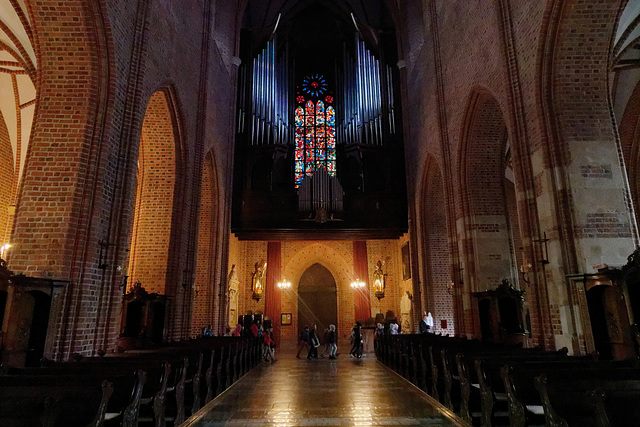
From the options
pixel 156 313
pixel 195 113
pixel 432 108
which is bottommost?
pixel 156 313

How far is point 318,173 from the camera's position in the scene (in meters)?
17.6

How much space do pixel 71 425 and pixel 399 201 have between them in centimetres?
1536

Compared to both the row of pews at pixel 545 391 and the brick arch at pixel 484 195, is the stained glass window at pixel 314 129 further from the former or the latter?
the row of pews at pixel 545 391

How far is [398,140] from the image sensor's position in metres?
18.4

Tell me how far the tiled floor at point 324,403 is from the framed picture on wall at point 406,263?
8534mm

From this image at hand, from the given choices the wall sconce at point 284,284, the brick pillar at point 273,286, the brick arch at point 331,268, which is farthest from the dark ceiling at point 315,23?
the wall sconce at point 284,284

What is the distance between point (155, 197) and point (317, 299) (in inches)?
541

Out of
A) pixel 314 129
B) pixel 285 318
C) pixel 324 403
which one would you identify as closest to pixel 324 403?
pixel 324 403

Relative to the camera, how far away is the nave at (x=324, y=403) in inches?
215

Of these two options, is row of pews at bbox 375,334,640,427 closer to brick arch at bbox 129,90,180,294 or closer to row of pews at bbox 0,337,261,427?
row of pews at bbox 0,337,261,427

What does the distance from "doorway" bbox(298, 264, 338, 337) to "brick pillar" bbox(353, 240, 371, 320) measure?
1.49 metres

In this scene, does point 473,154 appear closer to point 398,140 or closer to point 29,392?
point 398,140

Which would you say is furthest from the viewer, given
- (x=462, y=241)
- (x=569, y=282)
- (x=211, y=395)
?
(x=462, y=241)

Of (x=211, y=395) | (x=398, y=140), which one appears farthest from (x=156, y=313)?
(x=398, y=140)
